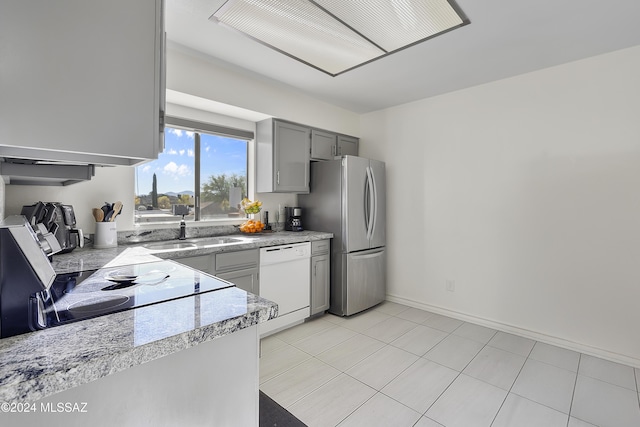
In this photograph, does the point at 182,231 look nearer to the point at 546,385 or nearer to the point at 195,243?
the point at 195,243

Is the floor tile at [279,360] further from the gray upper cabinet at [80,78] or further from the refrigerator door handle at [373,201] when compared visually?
the gray upper cabinet at [80,78]

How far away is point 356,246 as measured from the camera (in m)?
3.38

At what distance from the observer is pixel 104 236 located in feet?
7.32

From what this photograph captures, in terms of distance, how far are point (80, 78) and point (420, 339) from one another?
296 cm

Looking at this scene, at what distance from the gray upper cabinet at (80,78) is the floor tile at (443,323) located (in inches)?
119

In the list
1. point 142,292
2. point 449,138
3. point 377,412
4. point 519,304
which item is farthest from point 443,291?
point 142,292

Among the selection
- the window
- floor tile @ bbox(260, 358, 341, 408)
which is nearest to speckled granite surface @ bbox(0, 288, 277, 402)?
floor tile @ bbox(260, 358, 341, 408)

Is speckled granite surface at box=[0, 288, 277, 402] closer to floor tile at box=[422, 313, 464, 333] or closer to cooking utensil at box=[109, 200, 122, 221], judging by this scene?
cooking utensil at box=[109, 200, 122, 221]

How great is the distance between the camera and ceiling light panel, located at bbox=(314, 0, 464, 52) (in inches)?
72.3

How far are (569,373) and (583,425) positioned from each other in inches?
25.2

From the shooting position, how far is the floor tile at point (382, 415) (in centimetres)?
174

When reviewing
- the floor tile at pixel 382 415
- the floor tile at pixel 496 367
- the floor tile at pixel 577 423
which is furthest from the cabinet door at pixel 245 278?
the floor tile at pixel 577 423

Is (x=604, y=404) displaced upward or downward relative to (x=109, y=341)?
downward

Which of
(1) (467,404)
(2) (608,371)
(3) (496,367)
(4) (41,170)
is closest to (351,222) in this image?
(3) (496,367)
